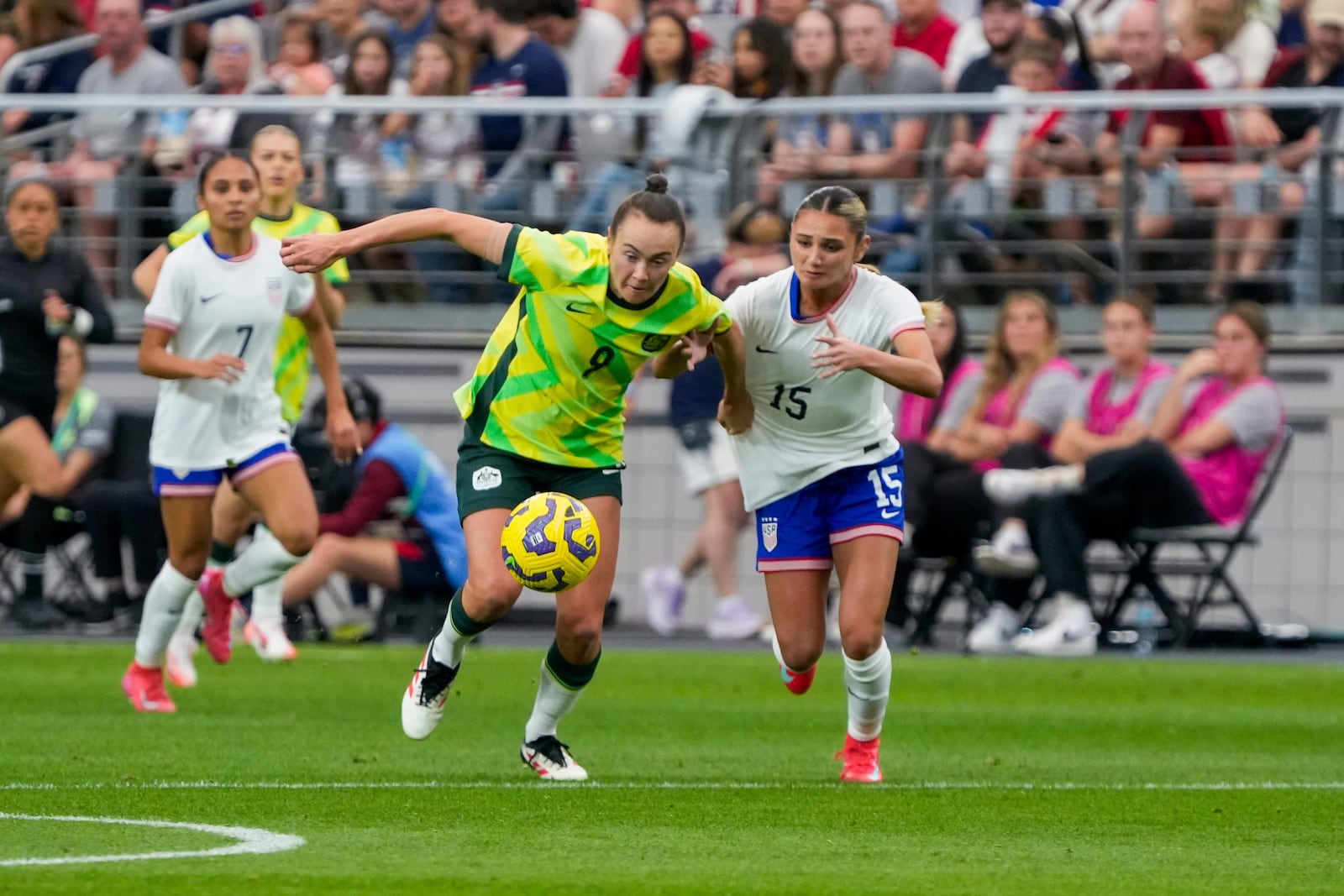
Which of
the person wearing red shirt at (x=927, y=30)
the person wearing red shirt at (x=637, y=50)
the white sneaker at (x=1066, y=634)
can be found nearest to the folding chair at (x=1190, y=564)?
the white sneaker at (x=1066, y=634)

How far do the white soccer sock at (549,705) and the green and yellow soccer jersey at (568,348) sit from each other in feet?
2.65

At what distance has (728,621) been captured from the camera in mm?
17219

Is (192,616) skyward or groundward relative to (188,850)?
groundward

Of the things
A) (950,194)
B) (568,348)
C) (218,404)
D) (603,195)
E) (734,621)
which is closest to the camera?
(568,348)

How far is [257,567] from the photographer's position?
12.1m

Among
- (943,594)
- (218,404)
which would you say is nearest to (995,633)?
(943,594)

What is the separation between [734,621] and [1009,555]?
244 centimetres

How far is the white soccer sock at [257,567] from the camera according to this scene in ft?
39.1

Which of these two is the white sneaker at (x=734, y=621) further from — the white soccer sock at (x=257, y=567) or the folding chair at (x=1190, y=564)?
the white soccer sock at (x=257, y=567)

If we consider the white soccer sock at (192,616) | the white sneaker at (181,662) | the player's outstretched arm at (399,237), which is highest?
the player's outstretched arm at (399,237)

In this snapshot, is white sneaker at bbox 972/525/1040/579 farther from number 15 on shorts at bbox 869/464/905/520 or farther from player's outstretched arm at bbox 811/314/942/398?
player's outstretched arm at bbox 811/314/942/398

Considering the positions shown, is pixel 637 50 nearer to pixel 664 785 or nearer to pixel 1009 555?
pixel 1009 555

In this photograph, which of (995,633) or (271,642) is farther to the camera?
(995,633)

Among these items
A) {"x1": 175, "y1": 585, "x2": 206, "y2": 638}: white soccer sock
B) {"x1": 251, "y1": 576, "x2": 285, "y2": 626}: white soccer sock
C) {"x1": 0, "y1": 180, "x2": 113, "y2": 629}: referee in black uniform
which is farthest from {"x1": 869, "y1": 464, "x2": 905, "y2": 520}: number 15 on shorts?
{"x1": 0, "y1": 180, "x2": 113, "y2": 629}: referee in black uniform
